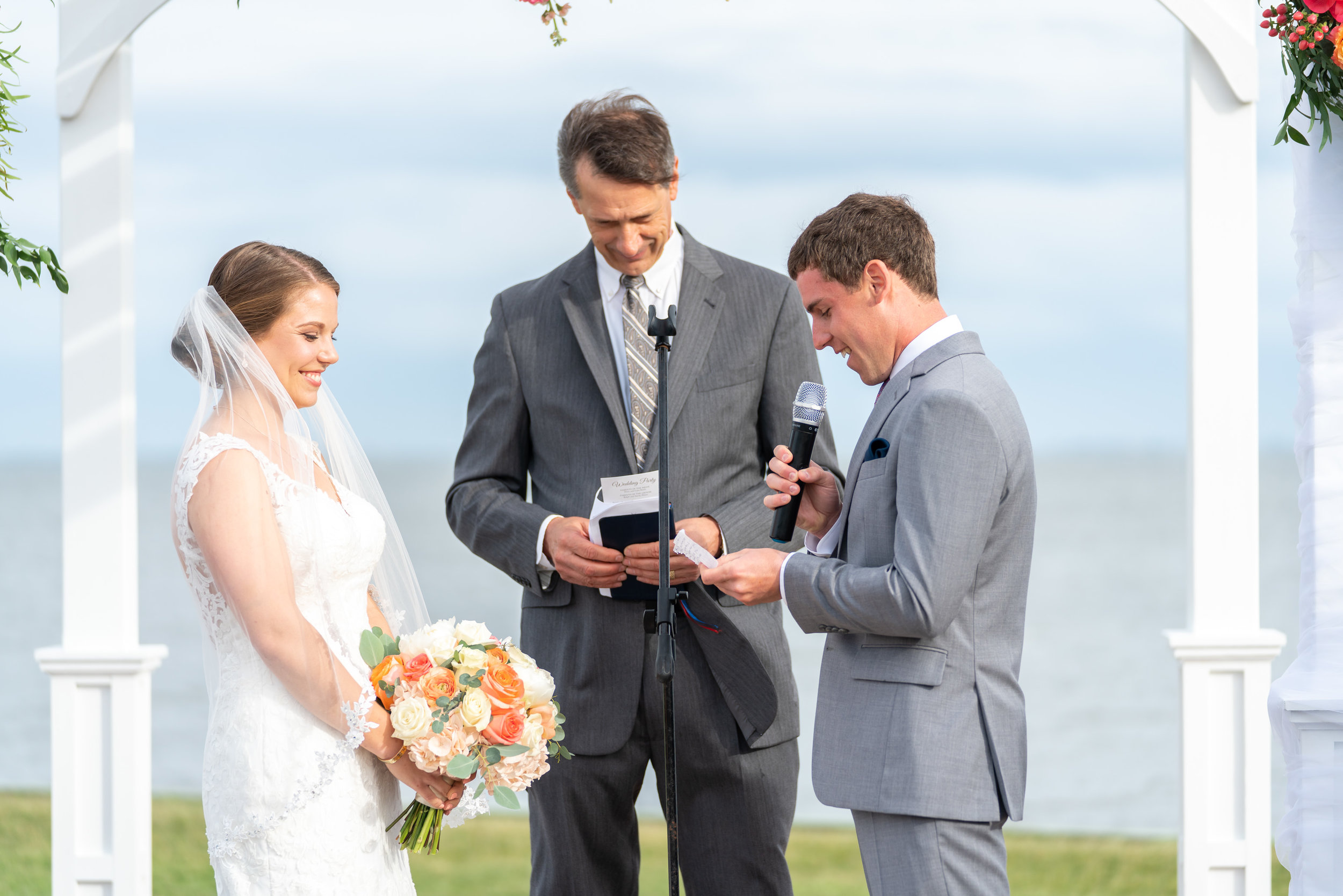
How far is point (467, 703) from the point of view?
2062 millimetres

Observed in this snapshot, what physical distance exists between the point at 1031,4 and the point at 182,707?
1575 centimetres

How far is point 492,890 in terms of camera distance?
19.1 ft

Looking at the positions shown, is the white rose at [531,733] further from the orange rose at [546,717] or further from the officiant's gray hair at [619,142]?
the officiant's gray hair at [619,142]

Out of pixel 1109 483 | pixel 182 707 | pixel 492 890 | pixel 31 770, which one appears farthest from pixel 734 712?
pixel 1109 483

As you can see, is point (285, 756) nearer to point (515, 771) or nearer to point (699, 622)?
point (515, 771)

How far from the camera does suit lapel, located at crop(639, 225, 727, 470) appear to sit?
9.04 feet

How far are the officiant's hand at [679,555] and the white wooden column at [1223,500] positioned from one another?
5.07ft

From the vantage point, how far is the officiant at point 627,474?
2717 mm

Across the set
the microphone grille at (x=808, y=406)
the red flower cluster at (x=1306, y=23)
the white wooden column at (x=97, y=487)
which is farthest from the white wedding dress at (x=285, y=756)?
the red flower cluster at (x=1306, y=23)

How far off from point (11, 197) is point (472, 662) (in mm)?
1779

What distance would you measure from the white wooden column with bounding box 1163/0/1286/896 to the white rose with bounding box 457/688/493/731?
2160 mm

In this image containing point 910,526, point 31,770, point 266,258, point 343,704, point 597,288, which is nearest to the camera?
point 910,526

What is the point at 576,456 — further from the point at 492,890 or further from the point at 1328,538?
the point at 492,890

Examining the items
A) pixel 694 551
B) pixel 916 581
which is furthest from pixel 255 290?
pixel 916 581
